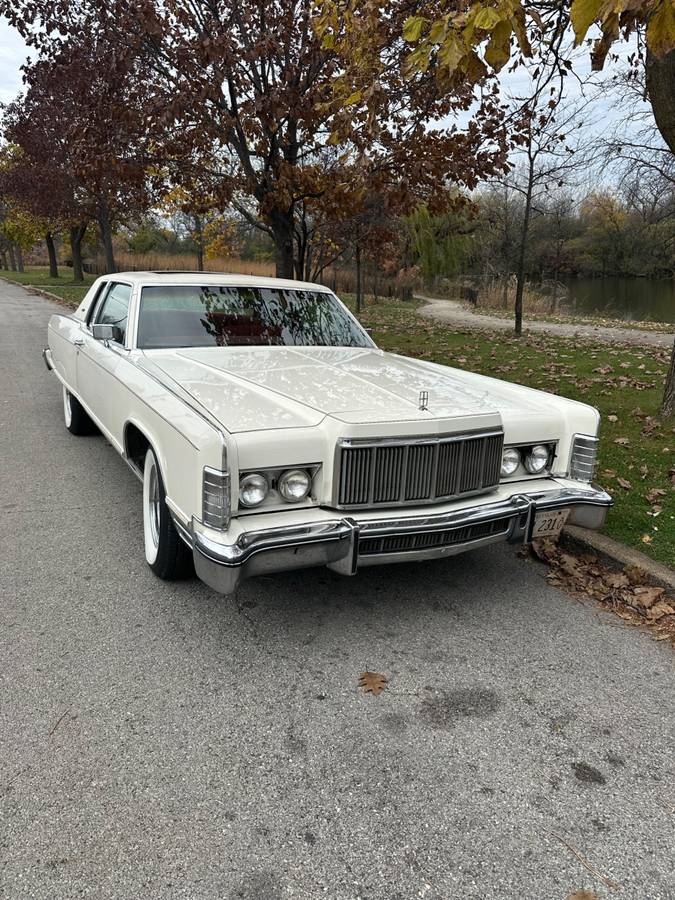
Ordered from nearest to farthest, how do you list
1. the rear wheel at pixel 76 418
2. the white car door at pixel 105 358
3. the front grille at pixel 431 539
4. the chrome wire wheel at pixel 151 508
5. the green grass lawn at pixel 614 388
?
the front grille at pixel 431 539 < the chrome wire wheel at pixel 151 508 < the green grass lawn at pixel 614 388 < the white car door at pixel 105 358 < the rear wheel at pixel 76 418

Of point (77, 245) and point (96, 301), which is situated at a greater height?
point (77, 245)

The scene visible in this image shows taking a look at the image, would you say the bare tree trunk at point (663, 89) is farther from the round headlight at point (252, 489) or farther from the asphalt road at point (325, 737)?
the round headlight at point (252, 489)

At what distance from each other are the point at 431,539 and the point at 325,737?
1051mm

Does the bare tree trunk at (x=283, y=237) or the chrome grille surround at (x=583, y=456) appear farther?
the bare tree trunk at (x=283, y=237)

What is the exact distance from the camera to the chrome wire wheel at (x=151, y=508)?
12.1 ft

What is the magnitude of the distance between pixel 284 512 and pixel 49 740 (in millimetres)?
1280

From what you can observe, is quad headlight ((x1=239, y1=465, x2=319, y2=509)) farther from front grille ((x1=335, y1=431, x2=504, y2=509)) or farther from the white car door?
the white car door

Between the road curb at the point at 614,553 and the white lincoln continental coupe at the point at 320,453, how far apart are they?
49cm

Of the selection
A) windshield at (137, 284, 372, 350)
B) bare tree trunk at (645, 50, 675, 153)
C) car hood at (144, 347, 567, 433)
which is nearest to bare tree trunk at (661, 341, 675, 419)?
bare tree trunk at (645, 50, 675, 153)

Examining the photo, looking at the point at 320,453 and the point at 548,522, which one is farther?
the point at 548,522

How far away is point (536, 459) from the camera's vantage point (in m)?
3.67

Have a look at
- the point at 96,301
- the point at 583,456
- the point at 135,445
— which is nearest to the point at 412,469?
the point at 583,456

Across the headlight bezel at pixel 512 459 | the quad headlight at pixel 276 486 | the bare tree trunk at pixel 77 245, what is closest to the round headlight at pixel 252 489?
the quad headlight at pixel 276 486

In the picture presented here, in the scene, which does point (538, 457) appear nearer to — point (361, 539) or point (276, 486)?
point (361, 539)
